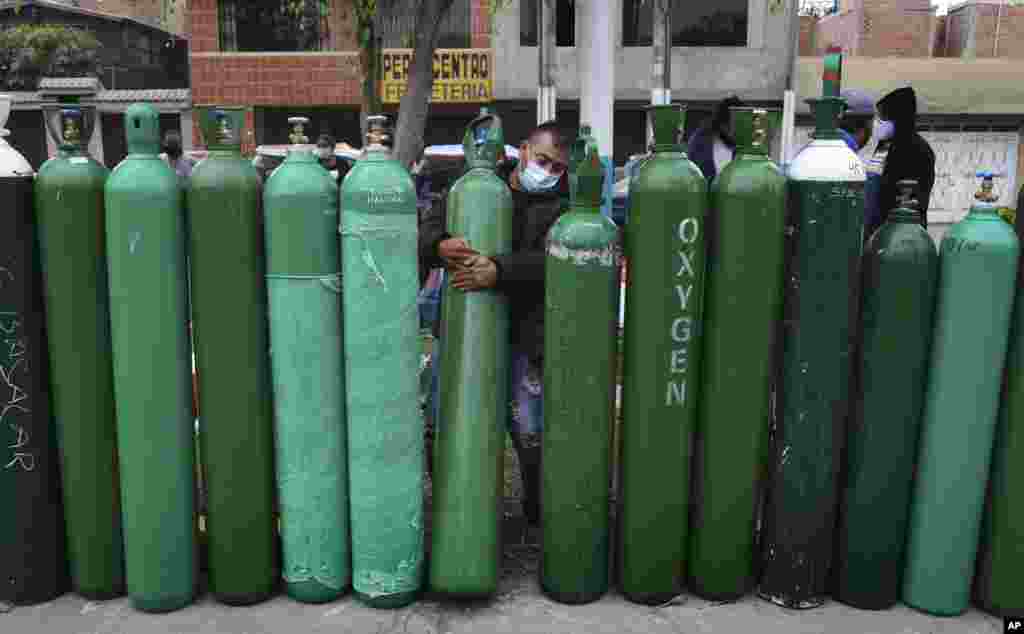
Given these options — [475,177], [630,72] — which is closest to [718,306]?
[475,177]

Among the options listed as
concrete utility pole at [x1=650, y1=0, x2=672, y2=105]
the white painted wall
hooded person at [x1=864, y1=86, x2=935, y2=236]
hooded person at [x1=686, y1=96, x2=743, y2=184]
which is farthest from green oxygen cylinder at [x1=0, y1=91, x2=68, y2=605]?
the white painted wall

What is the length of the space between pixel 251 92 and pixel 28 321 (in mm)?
17078

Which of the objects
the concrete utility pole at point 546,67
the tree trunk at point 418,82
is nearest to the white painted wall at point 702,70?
the concrete utility pole at point 546,67

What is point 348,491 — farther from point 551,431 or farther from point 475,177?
point 475,177

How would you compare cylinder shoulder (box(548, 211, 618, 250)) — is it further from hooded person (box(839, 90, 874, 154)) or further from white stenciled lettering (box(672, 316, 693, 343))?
hooded person (box(839, 90, 874, 154))

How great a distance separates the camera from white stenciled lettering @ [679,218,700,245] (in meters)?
2.64

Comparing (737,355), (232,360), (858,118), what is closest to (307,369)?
(232,360)

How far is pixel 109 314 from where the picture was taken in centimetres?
276

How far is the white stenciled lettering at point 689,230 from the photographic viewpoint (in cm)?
264

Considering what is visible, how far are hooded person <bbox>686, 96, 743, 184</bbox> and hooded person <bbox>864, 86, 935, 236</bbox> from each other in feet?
2.91

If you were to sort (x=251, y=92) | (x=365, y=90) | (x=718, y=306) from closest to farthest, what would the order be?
(x=718, y=306) < (x=365, y=90) < (x=251, y=92)

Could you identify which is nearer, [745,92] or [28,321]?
[28,321]

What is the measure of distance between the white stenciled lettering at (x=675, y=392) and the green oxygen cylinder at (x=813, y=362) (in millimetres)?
356

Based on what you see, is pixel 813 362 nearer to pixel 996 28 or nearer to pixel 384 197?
pixel 384 197
